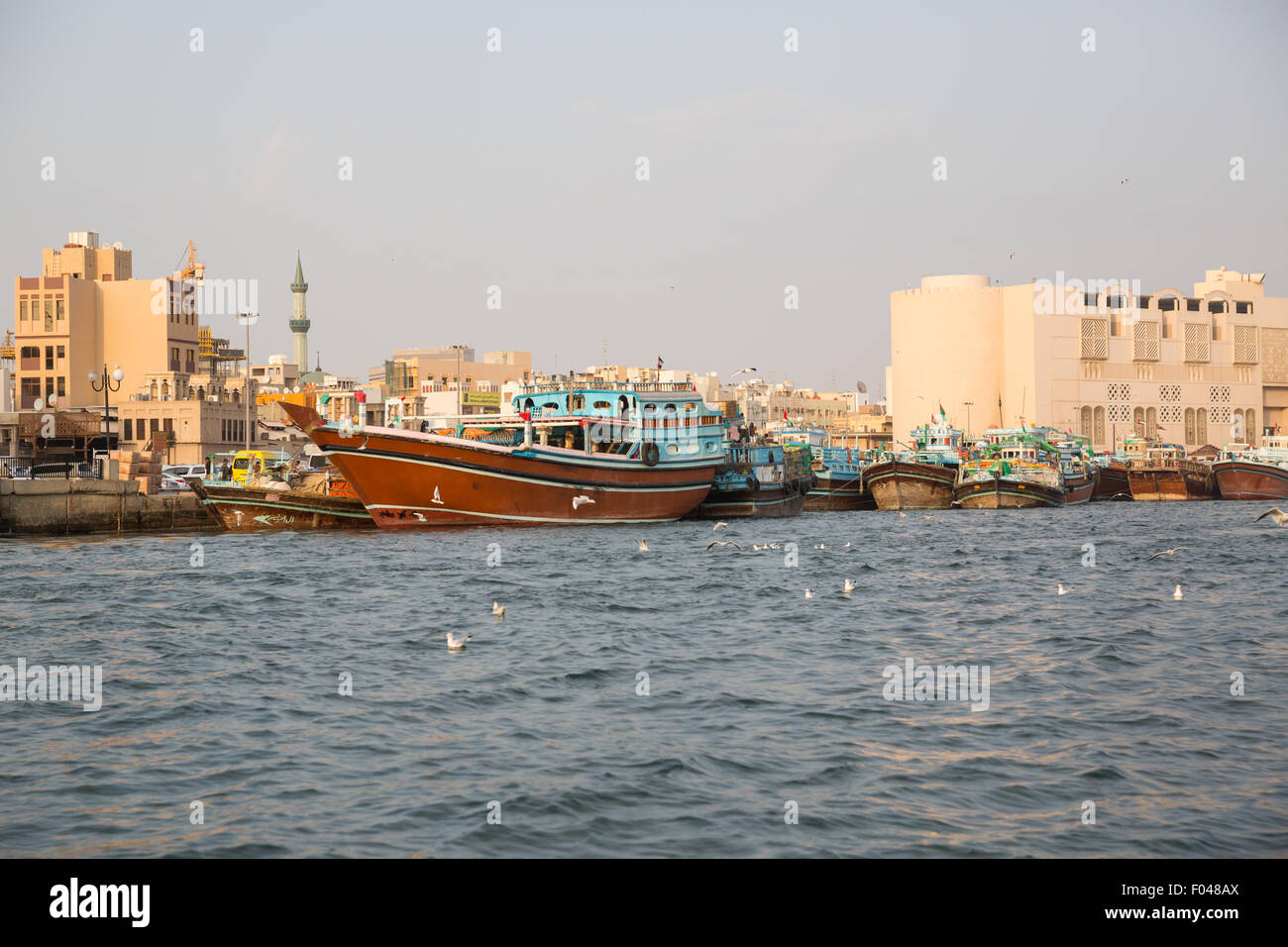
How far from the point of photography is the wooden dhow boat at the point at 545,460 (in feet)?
143

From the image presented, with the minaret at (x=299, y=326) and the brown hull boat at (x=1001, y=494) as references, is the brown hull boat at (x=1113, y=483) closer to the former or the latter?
the brown hull boat at (x=1001, y=494)

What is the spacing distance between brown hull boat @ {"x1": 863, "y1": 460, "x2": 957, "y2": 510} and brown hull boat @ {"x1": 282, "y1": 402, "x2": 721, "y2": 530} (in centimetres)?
3092

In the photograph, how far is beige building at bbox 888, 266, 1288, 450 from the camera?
13275 cm

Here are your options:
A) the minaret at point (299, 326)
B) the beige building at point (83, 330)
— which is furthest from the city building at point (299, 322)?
the beige building at point (83, 330)

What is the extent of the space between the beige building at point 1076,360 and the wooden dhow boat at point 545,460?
81069mm

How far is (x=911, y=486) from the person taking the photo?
246 feet

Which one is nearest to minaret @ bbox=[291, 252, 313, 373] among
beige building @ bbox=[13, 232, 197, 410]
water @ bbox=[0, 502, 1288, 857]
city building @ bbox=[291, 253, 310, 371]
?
city building @ bbox=[291, 253, 310, 371]

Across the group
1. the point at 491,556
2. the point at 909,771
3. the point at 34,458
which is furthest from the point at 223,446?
the point at 909,771

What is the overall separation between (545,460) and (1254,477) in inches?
2576

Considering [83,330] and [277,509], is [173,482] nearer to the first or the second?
[277,509]

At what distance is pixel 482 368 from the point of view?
158 meters

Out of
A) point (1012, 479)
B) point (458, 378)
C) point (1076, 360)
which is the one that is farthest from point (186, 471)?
point (1076, 360)

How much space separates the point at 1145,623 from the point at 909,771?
38.8 feet

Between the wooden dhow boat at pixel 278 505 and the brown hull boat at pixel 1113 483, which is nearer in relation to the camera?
the wooden dhow boat at pixel 278 505
